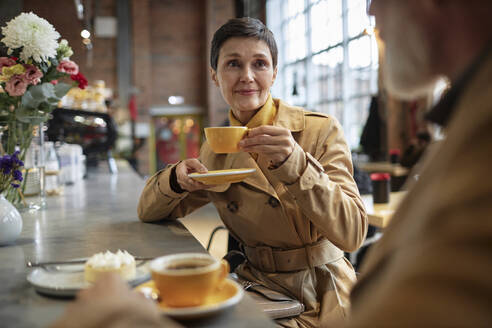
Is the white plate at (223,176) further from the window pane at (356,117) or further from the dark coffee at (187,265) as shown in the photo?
the window pane at (356,117)

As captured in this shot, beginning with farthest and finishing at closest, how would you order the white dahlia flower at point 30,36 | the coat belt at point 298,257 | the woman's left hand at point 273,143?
the white dahlia flower at point 30,36 < the coat belt at point 298,257 < the woman's left hand at point 273,143

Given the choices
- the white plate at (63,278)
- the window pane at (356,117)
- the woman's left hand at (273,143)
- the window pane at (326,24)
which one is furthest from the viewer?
the window pane at (326,24)

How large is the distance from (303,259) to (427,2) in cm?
112

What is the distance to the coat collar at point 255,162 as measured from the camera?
65.9 inches

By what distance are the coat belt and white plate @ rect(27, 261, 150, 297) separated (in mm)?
656

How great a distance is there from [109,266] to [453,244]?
689 millimetres

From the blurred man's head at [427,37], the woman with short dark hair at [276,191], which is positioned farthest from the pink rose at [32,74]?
the blurred man's head at [427,37]

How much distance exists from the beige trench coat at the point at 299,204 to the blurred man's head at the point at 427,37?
0.58 metres

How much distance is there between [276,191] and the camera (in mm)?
1656

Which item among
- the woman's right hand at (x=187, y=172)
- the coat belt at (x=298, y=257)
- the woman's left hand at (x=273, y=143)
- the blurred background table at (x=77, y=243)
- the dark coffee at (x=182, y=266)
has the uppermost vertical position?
the woman's left hand at (x=273, y=143)

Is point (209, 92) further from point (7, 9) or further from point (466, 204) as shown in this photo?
point (466, 204)

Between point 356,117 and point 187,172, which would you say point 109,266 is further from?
point 356,117

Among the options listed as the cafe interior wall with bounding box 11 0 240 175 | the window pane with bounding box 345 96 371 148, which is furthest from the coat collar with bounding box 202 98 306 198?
the cafe interior wall with bounding box 11 0 240 175

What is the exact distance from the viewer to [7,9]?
2.59 m
